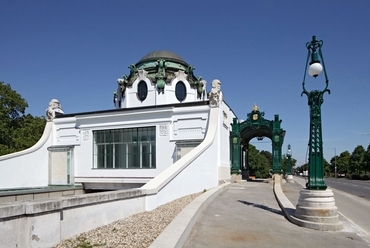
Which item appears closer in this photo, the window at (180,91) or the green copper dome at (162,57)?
the window at (180,91)

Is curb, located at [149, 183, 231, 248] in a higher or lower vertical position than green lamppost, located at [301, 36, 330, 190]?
A: lower

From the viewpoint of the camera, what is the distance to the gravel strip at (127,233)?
566cm

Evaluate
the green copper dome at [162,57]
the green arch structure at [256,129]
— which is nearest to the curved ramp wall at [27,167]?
the green copper dome at [162,57]

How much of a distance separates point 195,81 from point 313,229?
70.4 feet

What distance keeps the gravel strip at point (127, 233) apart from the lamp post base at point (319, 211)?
3613mm

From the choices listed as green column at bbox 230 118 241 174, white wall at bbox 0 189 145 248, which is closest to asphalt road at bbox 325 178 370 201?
green column at bbox 230 118 241 174

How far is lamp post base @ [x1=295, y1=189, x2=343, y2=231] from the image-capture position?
26.9 ft

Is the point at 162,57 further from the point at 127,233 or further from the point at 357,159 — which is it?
the point at 357,159

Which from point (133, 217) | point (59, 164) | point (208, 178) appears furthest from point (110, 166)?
point (133, 217)

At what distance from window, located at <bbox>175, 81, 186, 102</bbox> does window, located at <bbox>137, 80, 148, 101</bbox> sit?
2.75 metres

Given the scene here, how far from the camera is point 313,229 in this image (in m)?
8.20

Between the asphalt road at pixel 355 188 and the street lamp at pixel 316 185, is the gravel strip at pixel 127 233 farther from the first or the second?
the asphalt road at pixel 355 188

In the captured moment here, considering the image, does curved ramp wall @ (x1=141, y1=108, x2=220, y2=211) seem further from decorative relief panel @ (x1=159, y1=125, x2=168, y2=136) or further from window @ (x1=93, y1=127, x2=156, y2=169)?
window @ (x1=93, y1=127, x2=156, y2=169)

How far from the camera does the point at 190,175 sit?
13.4 metres
